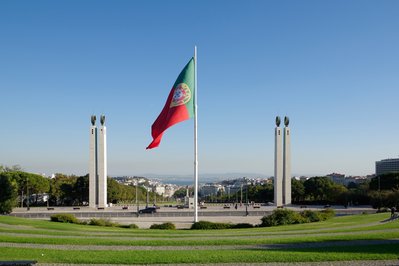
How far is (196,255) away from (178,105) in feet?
57.9

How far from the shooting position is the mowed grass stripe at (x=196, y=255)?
1340 cm

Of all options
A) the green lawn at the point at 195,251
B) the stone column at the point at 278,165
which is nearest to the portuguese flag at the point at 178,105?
the green lawn at the point at 195,251

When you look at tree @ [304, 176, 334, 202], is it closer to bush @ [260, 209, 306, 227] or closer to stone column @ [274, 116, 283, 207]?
stone column @ [274, 116, 283, 207]

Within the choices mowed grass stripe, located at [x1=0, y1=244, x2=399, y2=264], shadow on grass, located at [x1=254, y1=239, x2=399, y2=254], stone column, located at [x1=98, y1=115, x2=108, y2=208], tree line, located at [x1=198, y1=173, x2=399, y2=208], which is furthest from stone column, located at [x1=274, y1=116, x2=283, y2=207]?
mowed grass stripe, located at [x1=0, y1=244, x2=399, y2=264]

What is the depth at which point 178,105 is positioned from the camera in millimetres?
30422

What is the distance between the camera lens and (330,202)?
80000 mm

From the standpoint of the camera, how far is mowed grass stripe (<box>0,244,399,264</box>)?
13.4m

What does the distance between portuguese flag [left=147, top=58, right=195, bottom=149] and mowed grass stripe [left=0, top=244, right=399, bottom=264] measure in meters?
15.4

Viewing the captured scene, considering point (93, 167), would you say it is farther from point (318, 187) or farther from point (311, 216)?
point (318, 187)

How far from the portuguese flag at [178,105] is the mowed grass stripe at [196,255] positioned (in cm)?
1542

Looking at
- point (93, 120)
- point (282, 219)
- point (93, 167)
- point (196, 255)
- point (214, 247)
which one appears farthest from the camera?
point (93, 120)

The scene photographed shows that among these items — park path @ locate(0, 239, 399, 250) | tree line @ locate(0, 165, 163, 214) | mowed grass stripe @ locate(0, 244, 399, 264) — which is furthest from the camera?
tree line @ locate(0, 165, 163, 214)

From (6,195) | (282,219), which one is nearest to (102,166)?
(6,195)

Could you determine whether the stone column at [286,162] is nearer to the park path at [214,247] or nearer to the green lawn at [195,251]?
the green lawn at [195,251]
